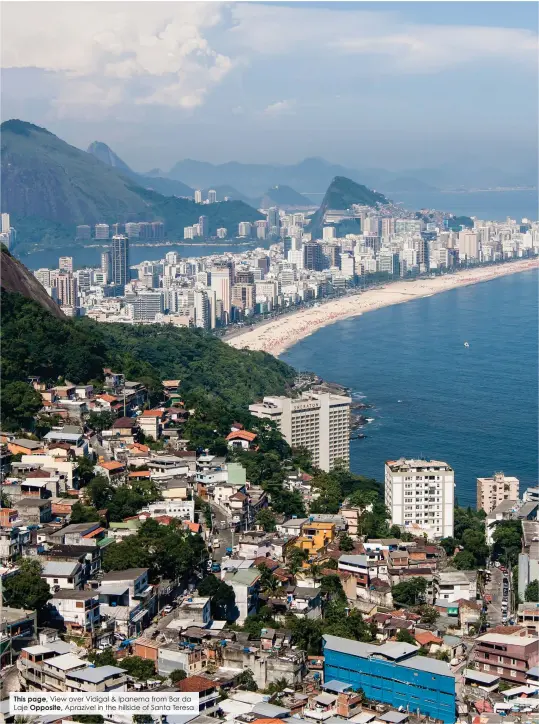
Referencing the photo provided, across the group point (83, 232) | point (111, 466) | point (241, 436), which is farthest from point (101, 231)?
point (111, 466)

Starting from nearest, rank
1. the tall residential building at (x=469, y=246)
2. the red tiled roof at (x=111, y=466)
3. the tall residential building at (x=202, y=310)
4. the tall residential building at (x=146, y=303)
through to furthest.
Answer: the red tiled roof at (x=111, y=466), the tall residential building at (x=202, y=310), the tall residential building at (x=146, y=303), the tall residential building at (x=469, y=246)

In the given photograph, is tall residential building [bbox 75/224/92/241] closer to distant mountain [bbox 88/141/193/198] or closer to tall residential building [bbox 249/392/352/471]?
distant mountain [bbox 88/141/193/198]

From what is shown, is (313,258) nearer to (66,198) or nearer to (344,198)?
(344,198)

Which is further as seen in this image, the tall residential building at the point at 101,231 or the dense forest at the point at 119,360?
the tall residential building at the point at 101,231

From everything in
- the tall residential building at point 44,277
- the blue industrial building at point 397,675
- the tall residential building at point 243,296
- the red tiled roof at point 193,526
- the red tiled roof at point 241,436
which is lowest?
the blue industrial building at point 397,675

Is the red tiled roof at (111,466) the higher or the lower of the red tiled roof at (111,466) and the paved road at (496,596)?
the higher

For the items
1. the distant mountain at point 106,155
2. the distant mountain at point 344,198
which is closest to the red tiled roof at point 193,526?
the distant mountain at point 344,198

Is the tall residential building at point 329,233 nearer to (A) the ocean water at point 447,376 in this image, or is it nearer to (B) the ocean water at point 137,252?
(B) the ocean water at point 137,252
